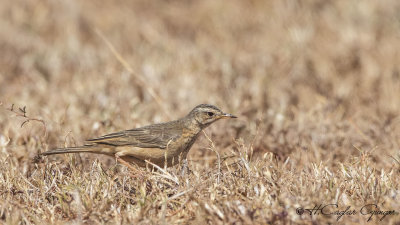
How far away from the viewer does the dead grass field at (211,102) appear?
4059 millimetres

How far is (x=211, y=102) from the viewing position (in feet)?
25.2

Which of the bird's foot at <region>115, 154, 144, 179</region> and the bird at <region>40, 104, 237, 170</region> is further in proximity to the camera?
the bird at <region>40, 104, 237, 170</region>

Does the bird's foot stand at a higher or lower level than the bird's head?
lower

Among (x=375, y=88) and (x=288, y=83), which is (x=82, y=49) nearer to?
(x=288, y=83)

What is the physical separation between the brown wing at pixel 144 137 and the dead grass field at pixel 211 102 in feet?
0.86

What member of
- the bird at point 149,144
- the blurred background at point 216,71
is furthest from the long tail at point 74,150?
the blurred background at point 216,71

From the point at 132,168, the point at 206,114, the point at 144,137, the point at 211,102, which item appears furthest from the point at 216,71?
the point at 132,168

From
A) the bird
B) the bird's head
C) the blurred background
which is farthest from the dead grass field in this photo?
the bird's head

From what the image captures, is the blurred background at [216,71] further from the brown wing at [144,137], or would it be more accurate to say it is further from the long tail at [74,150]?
the brown wing at [144,137]

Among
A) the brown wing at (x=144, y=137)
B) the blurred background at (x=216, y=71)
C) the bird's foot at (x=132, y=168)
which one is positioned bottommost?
the bird's foot at (x=132, y=168)

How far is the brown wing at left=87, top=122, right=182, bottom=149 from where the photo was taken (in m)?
5.21

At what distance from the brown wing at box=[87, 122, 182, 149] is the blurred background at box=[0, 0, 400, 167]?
1.33 feet

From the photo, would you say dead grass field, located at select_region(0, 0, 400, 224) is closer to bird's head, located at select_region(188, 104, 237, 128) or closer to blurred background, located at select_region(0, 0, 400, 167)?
blurred background, located at select_region(0, 0, 400, 167)

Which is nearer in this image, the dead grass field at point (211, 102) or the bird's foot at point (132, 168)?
the dead grass field at point (211, 102)
